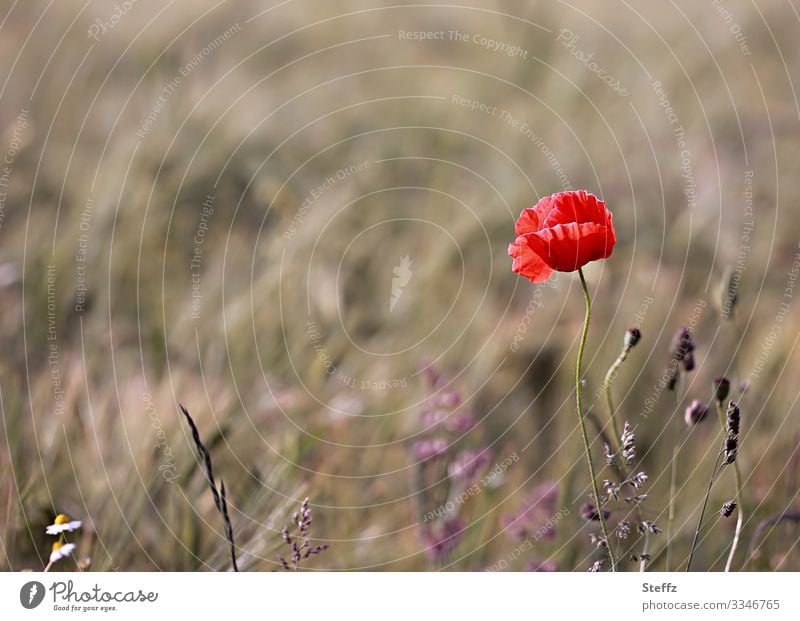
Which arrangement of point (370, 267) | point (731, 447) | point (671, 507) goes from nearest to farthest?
point (731, 447) → point (671, 507) → point (370, 267)

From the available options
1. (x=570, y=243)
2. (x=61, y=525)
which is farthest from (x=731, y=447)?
(x=61, y=525)

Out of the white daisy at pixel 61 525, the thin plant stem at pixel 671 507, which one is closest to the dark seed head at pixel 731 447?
the thin plant stem at pixel 671 507

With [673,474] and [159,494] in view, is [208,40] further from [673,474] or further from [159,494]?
[673,474]

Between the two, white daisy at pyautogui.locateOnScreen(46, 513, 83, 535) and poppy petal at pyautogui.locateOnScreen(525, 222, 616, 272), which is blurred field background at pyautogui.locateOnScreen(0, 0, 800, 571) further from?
poppy petal at pyautogui.locateOnScreen(525, 222, 616, 272)

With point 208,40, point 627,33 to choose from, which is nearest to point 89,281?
point 208,40

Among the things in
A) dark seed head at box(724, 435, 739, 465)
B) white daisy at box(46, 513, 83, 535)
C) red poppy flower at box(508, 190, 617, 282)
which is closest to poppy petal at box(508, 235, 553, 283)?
red poppy flower at box(508, 190, 617, 282)

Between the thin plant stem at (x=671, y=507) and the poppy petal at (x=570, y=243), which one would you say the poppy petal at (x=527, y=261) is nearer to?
the poppy petal at (x=570, y=243)

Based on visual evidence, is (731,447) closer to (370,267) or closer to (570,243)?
(570,243)
